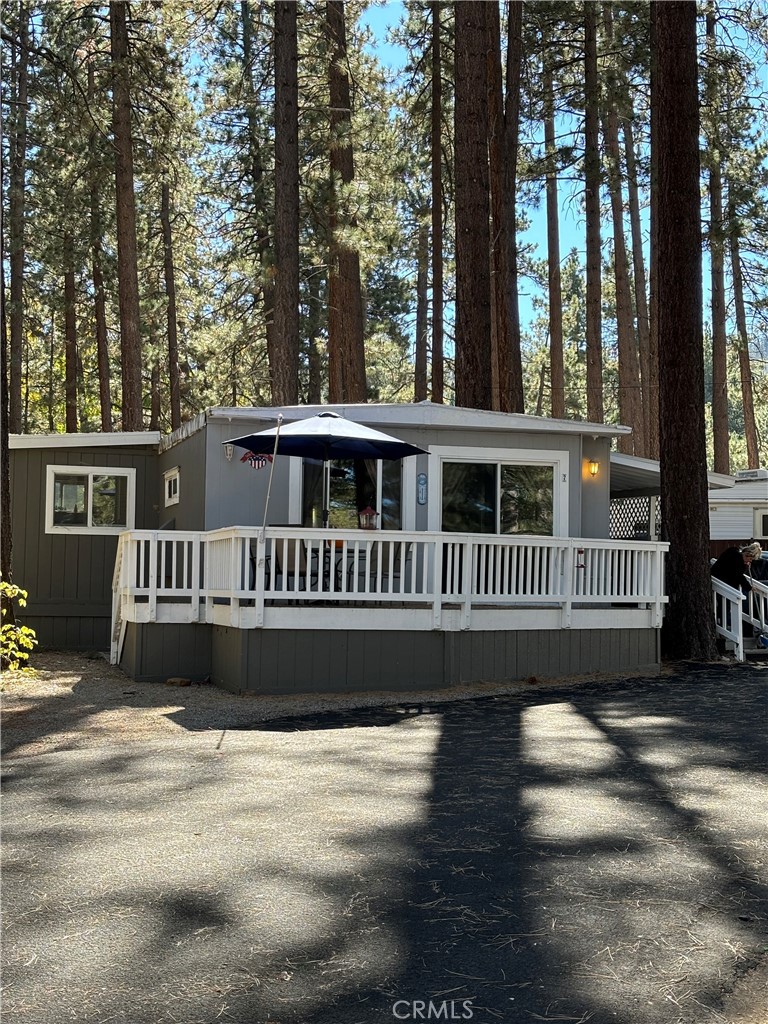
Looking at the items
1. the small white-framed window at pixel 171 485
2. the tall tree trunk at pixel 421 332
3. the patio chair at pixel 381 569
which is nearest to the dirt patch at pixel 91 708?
the patio chair at pixel 381 569

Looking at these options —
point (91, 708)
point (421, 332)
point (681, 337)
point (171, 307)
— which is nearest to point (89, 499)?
point (91, 708)

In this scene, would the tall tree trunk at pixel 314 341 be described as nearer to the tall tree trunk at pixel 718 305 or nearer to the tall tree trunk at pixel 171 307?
the tall tree trunk at pixel 171 307

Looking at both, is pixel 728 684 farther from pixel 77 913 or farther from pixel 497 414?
pixel 77 913

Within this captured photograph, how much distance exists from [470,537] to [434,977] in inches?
278

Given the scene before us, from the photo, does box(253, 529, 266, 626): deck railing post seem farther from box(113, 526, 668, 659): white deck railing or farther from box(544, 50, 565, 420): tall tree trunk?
box(544, 50, 565, 420): tall tree trunk

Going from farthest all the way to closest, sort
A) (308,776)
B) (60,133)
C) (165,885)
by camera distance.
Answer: (60,133), (308,776), (165,885)

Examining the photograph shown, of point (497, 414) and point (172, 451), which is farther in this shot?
point (172, 451)

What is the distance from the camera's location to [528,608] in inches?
415

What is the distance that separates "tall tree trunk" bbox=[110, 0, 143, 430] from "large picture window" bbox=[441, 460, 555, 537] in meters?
8.49

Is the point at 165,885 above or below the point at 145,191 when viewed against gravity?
below

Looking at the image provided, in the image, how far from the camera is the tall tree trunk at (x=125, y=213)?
54.2ft

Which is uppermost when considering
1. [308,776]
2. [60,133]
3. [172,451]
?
[60,133]

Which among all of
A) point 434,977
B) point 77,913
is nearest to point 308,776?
point 77,913

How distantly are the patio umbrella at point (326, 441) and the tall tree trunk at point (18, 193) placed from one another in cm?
945
